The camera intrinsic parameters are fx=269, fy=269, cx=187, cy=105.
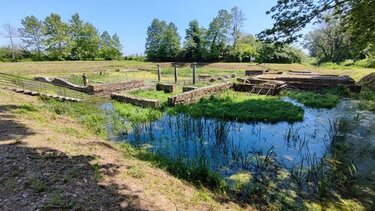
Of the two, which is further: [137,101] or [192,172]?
[137,101]

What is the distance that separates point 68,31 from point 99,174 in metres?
55.6

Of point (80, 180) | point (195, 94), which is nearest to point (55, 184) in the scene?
point (80, 180)

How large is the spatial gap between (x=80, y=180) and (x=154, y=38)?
5199 centimetres

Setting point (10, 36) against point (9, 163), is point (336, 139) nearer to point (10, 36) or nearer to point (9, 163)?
point (9, 163)

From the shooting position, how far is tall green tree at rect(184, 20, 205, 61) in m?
48.8

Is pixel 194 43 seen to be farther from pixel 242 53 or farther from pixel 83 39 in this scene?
pixel 83 39

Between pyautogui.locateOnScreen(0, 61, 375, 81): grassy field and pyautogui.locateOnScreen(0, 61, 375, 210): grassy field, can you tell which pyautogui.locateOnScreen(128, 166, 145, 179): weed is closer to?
pyautogui.locateOnScreen(0, 61, 375, 210): grassy field

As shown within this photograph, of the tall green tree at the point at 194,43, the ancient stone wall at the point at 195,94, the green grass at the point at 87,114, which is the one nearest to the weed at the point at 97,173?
the green grass at the point at 87,114

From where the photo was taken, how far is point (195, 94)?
648 inches

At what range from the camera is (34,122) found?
9703mm

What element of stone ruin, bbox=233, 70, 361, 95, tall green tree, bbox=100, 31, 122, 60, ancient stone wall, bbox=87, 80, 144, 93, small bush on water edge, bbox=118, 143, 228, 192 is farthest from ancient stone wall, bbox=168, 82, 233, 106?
tall green tree, bbox=100, 31, 122, 60

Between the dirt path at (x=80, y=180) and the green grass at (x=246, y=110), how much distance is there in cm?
547

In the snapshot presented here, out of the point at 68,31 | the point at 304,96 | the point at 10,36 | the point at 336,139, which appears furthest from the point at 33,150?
the point at 10,36

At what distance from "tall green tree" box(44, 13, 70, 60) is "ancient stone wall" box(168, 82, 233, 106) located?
4216 cm
